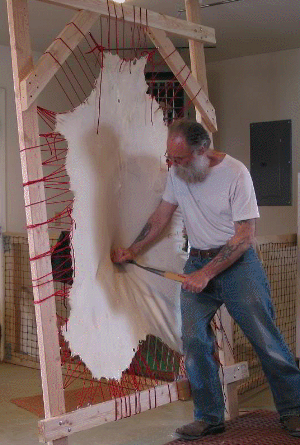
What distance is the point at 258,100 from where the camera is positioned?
18.6 ft

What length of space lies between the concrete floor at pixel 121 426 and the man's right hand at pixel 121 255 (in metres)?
0.96

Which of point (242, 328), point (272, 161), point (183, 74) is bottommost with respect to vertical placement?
point (242, 328)

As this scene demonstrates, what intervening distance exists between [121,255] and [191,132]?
2.00 feet

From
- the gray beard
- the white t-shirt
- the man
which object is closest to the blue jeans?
the man

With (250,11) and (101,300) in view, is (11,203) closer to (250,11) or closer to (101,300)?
(250,11)

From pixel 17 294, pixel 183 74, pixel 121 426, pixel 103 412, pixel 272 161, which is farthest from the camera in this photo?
pixel 272 161

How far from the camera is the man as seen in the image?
2.88m

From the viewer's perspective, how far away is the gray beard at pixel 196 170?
291 cm

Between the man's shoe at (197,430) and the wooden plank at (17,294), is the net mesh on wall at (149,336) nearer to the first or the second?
the wooden plank at (17,294)

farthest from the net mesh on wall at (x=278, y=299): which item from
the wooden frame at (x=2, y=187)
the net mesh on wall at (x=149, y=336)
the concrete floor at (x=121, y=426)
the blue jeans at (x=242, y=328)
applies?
the wooden frame at (x=2, y=187)

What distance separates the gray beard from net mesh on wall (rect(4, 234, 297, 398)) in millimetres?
860

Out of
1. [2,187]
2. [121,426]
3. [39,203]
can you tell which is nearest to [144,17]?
[39,203]

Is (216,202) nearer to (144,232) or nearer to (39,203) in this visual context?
(144,232)

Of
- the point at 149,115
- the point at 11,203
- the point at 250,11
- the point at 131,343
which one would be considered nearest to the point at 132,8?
the point at 149,115
